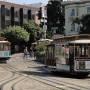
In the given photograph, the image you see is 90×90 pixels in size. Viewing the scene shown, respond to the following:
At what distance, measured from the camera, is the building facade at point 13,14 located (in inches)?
3859

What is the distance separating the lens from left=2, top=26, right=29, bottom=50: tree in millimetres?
89131

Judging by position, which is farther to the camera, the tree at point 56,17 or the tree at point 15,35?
the tree at point 56,17

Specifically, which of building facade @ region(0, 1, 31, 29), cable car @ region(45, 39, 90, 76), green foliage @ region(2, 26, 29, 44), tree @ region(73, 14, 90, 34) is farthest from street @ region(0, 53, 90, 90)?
building facade @ region(0, 1, 31, 29)

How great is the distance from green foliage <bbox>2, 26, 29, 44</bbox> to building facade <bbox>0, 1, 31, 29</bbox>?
24.2 ft

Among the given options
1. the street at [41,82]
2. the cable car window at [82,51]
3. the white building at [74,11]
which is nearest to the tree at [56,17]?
the white building at [74,11]

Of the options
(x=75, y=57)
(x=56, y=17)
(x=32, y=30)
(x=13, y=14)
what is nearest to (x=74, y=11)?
(x=32, y=30)

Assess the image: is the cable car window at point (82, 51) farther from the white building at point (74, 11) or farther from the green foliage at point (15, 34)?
the green foliage at point (15, 34)

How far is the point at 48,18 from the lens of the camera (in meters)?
102

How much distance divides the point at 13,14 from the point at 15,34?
13473 millimetres

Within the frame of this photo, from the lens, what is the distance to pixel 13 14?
10238 centimetres

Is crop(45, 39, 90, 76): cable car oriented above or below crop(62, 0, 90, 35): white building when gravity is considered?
below

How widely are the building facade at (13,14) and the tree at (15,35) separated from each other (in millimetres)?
6839

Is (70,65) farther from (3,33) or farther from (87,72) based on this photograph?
(3,33)

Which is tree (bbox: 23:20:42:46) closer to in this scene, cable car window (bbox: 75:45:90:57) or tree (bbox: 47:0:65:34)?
tree (bbox: 47:0:65:34)
